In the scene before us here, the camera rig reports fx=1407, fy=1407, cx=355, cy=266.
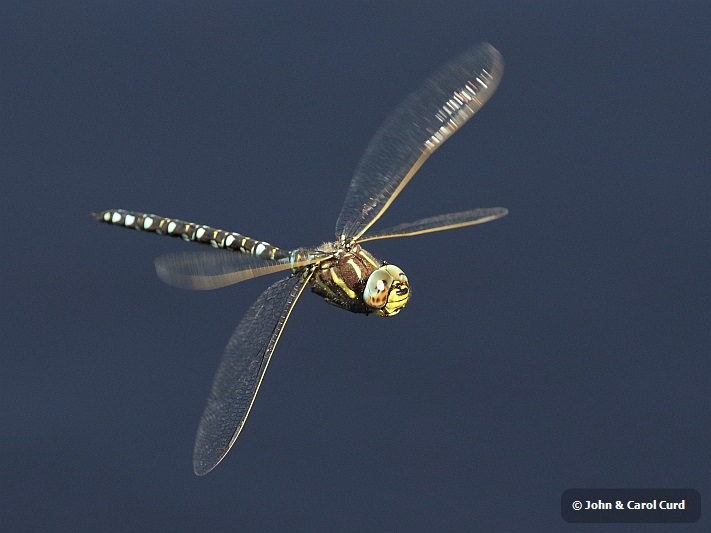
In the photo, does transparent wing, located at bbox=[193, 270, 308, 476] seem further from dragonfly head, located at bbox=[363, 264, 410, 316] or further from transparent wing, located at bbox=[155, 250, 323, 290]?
dragonfly head, located at bbox=[363, 264, 410, 316]

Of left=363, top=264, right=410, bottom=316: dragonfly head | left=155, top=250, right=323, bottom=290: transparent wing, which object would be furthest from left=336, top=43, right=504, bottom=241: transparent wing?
left=155, top=250, right=323, bottom=290: transparent wing

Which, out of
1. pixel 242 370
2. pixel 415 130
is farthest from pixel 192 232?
pixel 415 130

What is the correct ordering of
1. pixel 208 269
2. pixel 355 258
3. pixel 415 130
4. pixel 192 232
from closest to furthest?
pixel 208 269, pixel 355 258, pixel 415 130, pixel 192 232

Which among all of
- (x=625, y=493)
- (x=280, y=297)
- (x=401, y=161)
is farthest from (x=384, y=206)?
(x=625, y=493)

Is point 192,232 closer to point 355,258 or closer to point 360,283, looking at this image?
point 355,258

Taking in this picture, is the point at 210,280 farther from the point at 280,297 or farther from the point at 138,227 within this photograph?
the point at 138,227

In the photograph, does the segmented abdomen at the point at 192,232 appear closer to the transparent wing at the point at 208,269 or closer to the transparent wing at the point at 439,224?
the transparent wing at the point at 208,269
